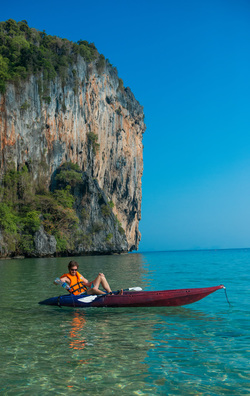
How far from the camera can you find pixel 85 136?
62.9 meters

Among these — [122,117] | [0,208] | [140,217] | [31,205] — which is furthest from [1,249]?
[140,217]

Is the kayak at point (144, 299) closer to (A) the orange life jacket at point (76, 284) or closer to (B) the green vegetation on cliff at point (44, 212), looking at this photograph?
(A) the orange life jacket at point (76, 284)

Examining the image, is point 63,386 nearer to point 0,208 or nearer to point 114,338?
point 114,338

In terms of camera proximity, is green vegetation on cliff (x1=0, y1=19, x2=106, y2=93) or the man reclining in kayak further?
green vegetation on cliff (x1=0, y1=19, x2=106, y2=93)

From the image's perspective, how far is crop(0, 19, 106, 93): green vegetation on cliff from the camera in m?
50.2

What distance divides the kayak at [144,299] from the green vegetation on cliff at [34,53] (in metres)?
43.3

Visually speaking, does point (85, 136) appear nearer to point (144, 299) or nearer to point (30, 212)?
point (30, 212)

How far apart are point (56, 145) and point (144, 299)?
49106 millimetres

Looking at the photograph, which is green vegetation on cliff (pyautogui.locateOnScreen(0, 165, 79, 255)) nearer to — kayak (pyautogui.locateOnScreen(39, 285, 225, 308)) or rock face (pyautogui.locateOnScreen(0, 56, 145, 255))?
rock face (pyautogui.locateOnScreen(0, 56, 145, 255))

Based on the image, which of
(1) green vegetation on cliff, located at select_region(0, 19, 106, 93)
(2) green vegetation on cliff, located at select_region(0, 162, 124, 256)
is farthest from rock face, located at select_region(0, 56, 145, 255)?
(1) green vegetation on cliff, located at select_region(0, 19, 106, 93)

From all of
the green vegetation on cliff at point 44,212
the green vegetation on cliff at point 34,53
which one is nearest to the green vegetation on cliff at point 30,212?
the green vegetation on cliff at point 44,212

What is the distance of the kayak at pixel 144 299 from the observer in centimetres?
948

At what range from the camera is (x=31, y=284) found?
15.8 m

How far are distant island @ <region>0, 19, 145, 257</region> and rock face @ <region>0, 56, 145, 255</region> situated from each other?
15 cm
